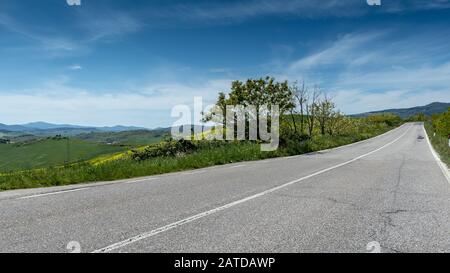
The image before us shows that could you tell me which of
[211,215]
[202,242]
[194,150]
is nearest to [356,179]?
[211,215]

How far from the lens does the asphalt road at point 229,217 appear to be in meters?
4.35

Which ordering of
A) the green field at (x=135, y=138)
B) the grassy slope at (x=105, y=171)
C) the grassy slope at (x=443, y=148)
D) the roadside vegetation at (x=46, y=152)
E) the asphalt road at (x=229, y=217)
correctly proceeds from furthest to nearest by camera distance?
1. the roadside vegetation at (x=46, y=152)
2. the green field at (x=135, y=138)
3. the grassy slope at (x=443, y=148)
4. the grassy slope at (x=105, y=171)
5. the asphalt road at (x=229, y=217)

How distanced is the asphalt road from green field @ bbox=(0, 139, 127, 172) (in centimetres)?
3758

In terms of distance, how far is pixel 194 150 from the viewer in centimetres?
2038

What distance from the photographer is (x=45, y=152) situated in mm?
50844

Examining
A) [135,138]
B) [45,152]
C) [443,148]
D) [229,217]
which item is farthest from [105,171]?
[135,138]

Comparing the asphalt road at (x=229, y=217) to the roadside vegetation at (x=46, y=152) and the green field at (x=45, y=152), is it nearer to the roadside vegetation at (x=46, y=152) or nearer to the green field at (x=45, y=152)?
the roadside vegetation at (x=46, y=152)

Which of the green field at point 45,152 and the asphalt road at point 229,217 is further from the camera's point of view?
the green field at point 45,152

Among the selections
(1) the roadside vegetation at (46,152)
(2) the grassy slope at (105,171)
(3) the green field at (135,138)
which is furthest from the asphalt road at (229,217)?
(1) the roadside vegetation at (46,152)

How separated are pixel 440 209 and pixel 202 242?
4942 millimetres

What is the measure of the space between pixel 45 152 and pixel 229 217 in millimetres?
52613

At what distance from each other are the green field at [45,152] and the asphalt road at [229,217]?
1479 inches

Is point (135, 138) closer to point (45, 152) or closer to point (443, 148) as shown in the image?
point (45, 152)
